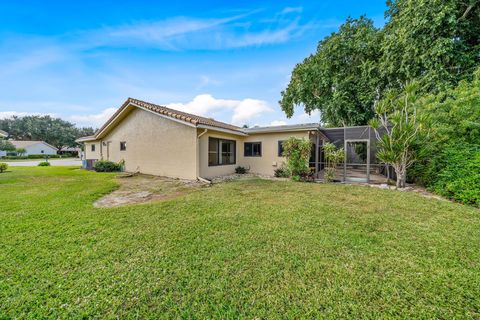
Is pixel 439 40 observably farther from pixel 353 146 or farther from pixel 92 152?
pixel 92 152

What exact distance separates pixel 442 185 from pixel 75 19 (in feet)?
54.8

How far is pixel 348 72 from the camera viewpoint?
573 inches

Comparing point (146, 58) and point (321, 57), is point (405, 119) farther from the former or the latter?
point (146, 58)

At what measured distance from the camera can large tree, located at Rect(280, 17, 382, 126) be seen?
521 inches

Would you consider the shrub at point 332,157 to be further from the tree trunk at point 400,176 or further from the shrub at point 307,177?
the tree trunk at point 400,176

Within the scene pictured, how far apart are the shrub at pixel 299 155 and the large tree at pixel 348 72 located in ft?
22.1

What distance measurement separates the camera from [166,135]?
35.0 feet

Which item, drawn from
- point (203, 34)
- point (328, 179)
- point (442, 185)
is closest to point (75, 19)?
point (203, 34)

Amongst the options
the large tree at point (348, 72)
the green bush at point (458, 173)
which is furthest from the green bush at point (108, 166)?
the green bush at point (458, 173)

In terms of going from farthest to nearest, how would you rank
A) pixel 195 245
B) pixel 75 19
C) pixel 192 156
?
1. pixel 192 156
2. pixel 75 19
3. pixel 195 245

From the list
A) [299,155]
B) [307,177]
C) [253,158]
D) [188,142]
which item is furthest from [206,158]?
[307,177]

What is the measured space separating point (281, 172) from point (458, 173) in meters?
6.86

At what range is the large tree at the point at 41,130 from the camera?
51.1 m

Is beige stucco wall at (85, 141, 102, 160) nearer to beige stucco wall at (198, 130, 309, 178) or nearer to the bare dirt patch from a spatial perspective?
the bare dirt patch
